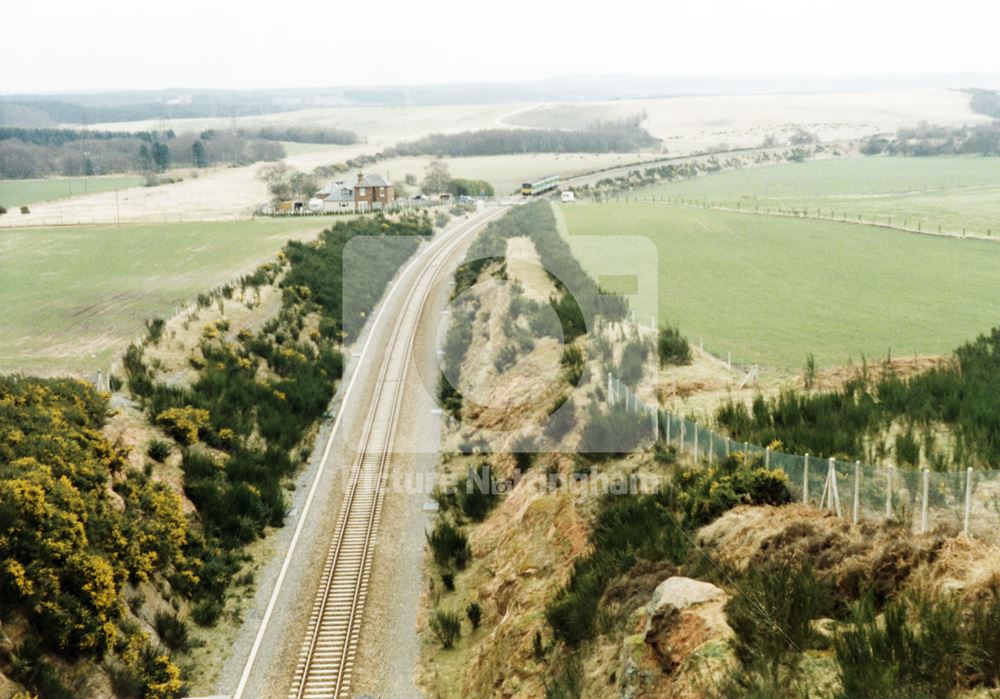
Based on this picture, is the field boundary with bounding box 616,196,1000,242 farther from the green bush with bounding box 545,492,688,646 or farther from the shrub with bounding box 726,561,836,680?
the shrub with bounding box 726,561,836,680

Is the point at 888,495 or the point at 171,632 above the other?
the point at 888,495

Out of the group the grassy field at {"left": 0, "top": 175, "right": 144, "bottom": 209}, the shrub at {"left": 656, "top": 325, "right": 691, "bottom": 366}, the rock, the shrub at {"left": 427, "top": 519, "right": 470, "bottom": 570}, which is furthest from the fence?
the grassy field at {"left": 0, "top": 175, "right": 144, "bottom": 209}

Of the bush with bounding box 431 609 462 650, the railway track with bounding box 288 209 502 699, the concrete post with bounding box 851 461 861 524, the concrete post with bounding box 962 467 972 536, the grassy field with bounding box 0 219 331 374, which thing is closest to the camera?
the concrete post with bounding box 962 467 972 536

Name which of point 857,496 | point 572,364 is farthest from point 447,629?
point 572,364

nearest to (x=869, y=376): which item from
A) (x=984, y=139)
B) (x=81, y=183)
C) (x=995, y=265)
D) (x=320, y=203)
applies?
(x=995, y=265)

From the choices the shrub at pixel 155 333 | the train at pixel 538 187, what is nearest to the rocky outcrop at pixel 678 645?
the shrub at pixel 155 333

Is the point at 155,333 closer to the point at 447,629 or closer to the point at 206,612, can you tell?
the point at 206,612

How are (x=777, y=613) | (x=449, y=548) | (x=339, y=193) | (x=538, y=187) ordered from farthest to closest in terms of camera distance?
1. (x=538, y=187)
2. (x=339, y=193)
3. (x=449, y=548)
4. (x=777, y=613)
